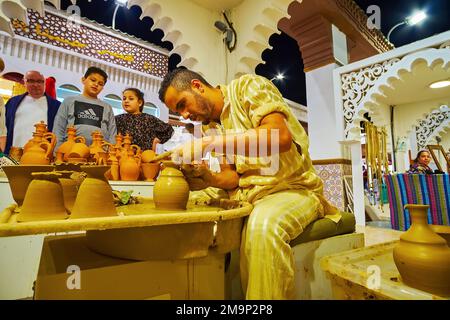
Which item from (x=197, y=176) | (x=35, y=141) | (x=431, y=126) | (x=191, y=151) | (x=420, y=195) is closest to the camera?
(x=191, y=151)

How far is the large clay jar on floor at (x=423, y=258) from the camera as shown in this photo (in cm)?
99

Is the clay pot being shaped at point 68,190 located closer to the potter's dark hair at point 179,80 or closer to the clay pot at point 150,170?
the potter's dark hair at point 179,80

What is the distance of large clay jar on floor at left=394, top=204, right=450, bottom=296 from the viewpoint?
986mm

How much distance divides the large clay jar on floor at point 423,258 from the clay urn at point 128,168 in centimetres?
223

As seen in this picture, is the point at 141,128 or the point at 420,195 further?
the point at 420,195

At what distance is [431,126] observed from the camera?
332 inches

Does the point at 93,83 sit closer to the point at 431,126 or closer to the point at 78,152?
the point at 78,152

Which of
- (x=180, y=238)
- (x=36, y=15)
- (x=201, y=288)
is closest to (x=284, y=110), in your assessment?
(x=180, y=238)

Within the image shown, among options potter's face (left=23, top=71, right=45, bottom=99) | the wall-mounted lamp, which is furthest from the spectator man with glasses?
the wall-mounted lamp

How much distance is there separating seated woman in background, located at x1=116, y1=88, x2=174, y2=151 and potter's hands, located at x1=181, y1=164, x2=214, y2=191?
2.03 metres

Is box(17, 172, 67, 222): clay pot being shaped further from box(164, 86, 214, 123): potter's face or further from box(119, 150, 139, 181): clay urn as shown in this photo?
box(119, 150, 139, 181): clay urn

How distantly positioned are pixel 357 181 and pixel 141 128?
147 inches

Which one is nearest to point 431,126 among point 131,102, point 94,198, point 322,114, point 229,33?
point 322,114
